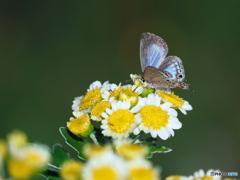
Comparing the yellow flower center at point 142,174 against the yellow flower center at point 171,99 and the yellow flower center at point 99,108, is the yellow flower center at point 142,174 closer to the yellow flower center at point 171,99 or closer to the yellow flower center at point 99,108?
the yellow flower center at point 99,108

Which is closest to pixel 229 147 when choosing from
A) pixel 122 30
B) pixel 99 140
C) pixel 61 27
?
pixel 122 30

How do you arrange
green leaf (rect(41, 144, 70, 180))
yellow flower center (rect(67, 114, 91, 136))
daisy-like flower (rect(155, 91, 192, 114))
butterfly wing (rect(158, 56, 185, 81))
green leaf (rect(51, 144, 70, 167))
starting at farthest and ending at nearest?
butterfly wing (rect(158, 56, 185, 81))
daisy-like flower (rect(155, 91, 192, 114))
yellow flower center (rect(67, 114, 91, 136))
green leaf (rect(51, 144, 70, 167))
green leaf (rect(41, 144, 70, 180))

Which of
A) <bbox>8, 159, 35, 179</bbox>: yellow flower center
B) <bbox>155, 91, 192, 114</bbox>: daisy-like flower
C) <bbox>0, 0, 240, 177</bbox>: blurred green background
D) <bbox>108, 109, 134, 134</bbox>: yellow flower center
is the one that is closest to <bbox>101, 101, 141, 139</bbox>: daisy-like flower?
<bbox>108, 109, 134, 134</bbox>: yellow flower center

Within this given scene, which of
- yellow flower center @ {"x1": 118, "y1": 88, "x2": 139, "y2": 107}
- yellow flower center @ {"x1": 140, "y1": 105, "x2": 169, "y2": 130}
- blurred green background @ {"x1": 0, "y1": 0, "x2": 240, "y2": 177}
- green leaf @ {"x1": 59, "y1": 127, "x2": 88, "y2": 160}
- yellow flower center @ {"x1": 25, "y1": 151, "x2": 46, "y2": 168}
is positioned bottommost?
yellow flower center @ {"x1": 25, "y1": 151, "x2": 46, "y2": 168}

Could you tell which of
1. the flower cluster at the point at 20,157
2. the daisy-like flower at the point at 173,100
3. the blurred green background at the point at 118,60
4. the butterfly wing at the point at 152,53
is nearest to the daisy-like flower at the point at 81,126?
the daisy-like flower at the point at 173,100

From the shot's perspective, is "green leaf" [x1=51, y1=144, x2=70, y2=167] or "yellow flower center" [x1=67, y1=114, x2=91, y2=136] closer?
"green leaf" [x1=51, y1=144, x2=70, y2=167]

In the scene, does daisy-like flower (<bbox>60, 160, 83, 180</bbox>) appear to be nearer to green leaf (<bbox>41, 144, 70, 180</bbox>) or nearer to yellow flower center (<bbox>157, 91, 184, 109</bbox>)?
green leaf (<bbox>41, 144, 70, 180</bbox>)
